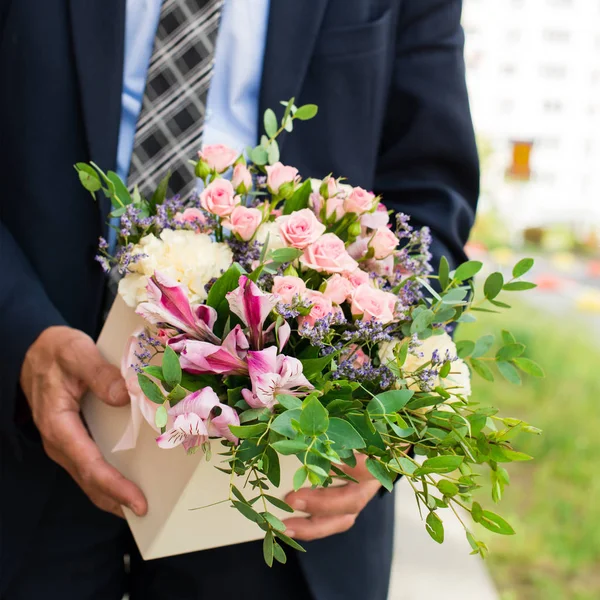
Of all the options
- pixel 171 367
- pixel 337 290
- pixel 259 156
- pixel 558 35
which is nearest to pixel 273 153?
pixel 259 156

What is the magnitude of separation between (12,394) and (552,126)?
45.3 feet

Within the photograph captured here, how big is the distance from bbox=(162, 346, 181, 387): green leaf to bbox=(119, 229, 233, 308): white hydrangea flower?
99mm

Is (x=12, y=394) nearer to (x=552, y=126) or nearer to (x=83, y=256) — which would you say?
(x=83, y=256)

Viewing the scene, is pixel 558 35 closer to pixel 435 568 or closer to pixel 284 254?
pixel 435 568

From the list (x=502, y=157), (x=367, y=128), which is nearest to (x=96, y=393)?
(x=367, y=128)

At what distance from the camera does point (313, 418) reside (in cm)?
57

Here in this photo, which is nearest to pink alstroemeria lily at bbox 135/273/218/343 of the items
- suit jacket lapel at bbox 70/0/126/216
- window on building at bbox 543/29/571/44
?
suit jacket lapel at bbox 70/0/126/216

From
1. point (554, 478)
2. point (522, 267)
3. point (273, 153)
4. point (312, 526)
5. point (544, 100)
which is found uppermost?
point (273, 153)

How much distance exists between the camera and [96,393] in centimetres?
88

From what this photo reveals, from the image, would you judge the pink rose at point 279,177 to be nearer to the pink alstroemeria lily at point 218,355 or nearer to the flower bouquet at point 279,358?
the flower bouquet at point 279,358

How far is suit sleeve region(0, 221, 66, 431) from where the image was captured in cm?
97

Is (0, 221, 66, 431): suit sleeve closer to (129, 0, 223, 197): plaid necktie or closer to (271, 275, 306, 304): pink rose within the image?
(129, 0, 223, 197): plaid necktie

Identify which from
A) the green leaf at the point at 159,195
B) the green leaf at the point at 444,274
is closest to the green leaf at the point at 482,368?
the green leaf at the point at 444,274

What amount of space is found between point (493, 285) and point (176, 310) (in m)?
0.37
